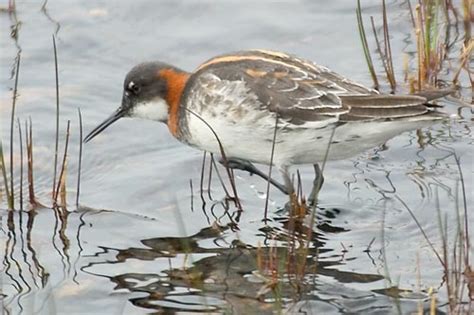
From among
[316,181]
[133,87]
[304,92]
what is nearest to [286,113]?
[304,92]

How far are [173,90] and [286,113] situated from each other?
1026mm

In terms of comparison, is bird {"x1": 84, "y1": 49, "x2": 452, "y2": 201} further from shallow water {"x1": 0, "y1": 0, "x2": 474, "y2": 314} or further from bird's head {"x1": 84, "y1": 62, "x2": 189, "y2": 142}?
shallow water {"x1": 0, "y1": 0, "x2": 474, "y2": 314}

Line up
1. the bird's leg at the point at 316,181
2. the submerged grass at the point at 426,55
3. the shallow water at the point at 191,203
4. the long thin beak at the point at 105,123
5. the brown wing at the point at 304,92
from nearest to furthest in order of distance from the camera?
1. the shallow water at the point at 191,203
2. the brown wing at the point at 304,92
3. the bird's leg at the point at 316,181
4. the long thin beak at the point at 105,123
5. the submerged grass at the point at 426,55

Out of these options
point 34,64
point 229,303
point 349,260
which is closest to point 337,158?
Result: point 349,260

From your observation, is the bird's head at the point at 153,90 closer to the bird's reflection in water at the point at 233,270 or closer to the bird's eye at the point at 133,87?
the bird's eye at the point at 133,87

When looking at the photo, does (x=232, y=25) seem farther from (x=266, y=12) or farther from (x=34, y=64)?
(x=34, y=64)

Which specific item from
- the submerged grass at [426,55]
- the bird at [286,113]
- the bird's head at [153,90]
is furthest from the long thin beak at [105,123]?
the submerged grass at [426,55]

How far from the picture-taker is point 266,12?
12.6m

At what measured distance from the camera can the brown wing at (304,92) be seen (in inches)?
341

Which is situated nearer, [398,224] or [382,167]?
[398,224]

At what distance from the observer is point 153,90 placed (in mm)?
9453

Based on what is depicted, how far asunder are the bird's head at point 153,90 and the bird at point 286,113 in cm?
23

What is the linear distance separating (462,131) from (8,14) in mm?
4689

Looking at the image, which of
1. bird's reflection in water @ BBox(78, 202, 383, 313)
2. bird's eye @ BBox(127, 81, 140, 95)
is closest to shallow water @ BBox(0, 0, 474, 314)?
bird's reflection in water @ BBox(78, 202, 383, 313)
